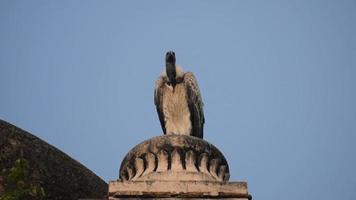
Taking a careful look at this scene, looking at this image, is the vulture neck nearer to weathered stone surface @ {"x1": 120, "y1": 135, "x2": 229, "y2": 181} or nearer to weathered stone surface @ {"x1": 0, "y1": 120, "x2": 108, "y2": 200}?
weathered stone surface @ {"x1": 120, "y1": 135, "x2": 229, "y2": 181}

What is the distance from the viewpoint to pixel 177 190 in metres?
10.5

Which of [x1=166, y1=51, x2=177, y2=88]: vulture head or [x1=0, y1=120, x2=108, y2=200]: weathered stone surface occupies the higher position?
[x1=166, y1=51, x2=177, y2=88]: vulture head

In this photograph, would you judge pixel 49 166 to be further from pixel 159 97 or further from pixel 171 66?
pixel 171 66

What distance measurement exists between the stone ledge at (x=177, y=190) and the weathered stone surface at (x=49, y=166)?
225cm

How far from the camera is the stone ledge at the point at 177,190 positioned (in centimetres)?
1042

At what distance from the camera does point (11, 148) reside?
41.4ft

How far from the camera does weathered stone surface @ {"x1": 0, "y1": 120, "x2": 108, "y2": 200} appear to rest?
12398 mm

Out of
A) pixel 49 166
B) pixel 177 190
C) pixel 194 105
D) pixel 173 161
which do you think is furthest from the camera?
pixel 49 166

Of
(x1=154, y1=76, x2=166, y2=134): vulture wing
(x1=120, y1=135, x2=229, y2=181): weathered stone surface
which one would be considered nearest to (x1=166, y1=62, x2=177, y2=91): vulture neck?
(x1=154, y1=76, x2=166, y2=134): vulture wing

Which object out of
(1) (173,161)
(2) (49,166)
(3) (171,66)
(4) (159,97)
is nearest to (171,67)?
(3) (171,66)

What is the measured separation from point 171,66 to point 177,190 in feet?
9.85

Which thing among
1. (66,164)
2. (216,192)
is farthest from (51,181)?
(216,192)

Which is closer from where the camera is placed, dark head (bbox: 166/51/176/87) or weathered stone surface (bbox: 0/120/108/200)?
weathered stone surface (bbox: 0/120/108/200)

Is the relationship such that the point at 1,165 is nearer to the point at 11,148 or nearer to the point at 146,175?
the point at 11,148
